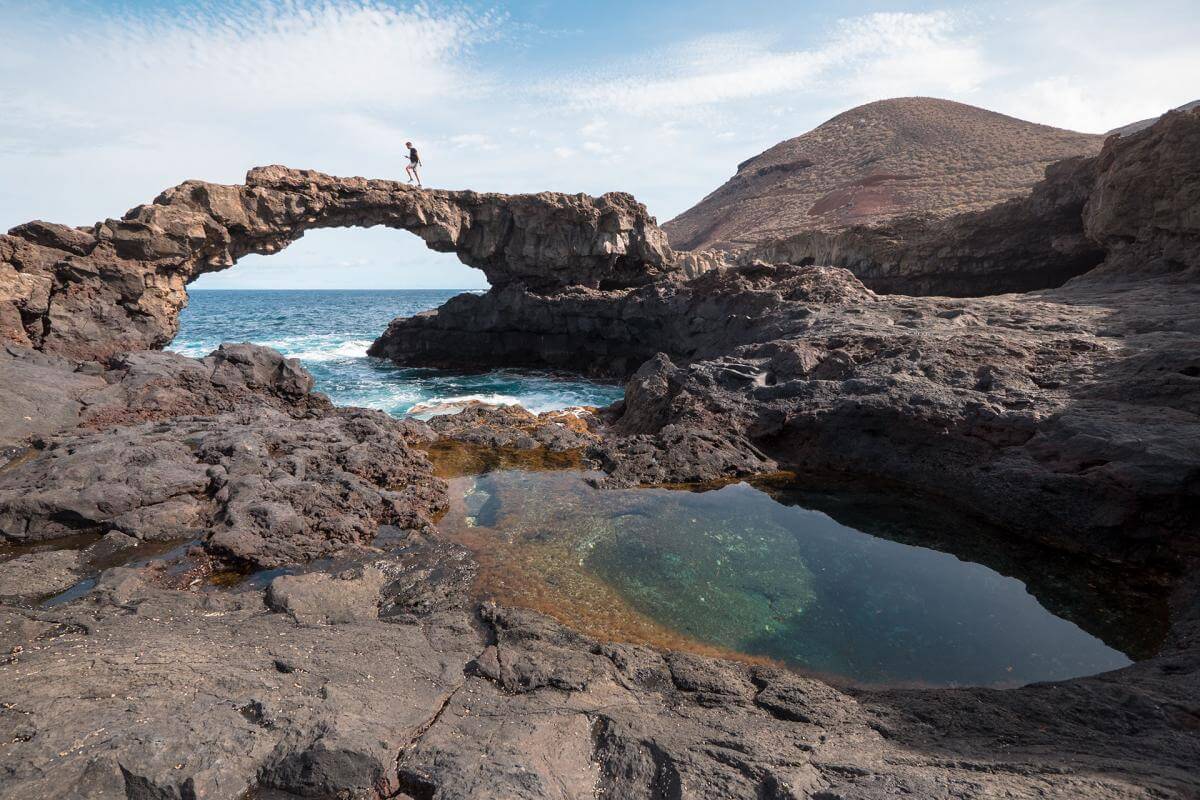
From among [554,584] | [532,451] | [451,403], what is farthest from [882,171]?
[554,584]

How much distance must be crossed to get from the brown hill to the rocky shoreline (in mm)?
20811

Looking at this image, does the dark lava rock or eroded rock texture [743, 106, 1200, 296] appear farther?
eroded rock texture [743, 106, 1200, 296]

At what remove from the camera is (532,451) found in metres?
14.3

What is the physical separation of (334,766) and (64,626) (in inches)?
161

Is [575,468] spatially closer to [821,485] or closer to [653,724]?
[821,485]

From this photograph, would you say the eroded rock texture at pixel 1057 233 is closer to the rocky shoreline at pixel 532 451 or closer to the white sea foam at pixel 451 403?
the rocky shoreline at pixel 532 451

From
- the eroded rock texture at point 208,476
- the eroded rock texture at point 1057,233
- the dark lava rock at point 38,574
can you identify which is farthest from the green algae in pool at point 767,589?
the eroded rock texture at point 1057,233

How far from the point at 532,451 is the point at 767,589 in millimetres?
7800

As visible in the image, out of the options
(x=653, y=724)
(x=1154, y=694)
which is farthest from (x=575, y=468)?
(x=1154, y=694)

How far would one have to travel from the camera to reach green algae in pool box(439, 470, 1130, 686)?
650cm

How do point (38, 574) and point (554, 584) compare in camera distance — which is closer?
point (38, 574)

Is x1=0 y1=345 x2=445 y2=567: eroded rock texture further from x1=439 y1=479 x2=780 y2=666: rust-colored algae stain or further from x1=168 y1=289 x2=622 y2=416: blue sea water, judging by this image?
x1=168 y1=289 x2=622 y2=416: blue sea water

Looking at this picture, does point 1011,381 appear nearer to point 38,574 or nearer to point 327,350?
point 38,574

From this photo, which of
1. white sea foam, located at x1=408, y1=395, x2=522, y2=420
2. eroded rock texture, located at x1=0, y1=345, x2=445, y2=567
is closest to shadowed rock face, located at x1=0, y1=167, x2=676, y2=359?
eroded rock texture, located at x1=0, y1=345, x2=445, y2=567
